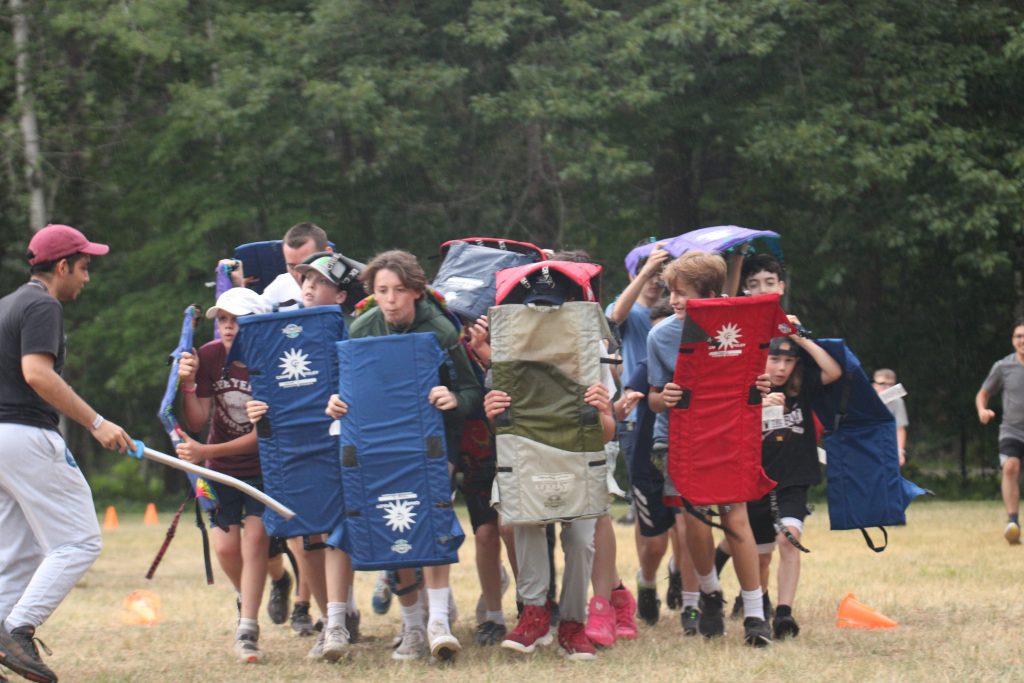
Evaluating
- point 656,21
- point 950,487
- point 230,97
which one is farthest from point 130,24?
point 950,487

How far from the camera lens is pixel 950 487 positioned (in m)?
24.4

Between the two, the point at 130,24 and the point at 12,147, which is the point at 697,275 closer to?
the point at 130,24

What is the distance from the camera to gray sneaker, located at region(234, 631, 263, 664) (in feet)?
24.2

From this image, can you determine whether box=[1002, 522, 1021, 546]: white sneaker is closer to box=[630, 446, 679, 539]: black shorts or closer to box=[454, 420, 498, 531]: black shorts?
box=[630, 446, 679, 539]: black shorts

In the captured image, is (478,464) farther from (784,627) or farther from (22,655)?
(22,655)

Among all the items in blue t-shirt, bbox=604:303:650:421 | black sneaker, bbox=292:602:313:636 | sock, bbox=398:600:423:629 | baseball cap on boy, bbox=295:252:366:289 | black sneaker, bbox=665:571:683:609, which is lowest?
black sneaker, bbox=665:571:683:609

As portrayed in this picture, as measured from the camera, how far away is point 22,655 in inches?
238

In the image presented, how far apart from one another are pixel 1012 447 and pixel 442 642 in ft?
26.7

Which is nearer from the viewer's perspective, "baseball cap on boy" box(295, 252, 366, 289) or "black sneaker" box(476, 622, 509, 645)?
"baseball cap on boy" box(295, 252, 366, 289)

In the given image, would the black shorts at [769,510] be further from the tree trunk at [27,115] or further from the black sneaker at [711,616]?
the tree trunk at [27,115]

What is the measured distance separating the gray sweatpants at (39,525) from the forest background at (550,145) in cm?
1596

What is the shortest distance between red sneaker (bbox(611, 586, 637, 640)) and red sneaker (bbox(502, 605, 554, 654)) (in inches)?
27.4

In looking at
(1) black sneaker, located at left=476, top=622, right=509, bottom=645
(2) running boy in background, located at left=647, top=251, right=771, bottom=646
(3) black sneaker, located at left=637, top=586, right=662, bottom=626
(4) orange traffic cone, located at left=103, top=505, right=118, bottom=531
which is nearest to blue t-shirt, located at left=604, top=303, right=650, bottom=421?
(2) running boy in background, located at left=647, top=251, right=771, bottom=646

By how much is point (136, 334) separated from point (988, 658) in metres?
20.0
